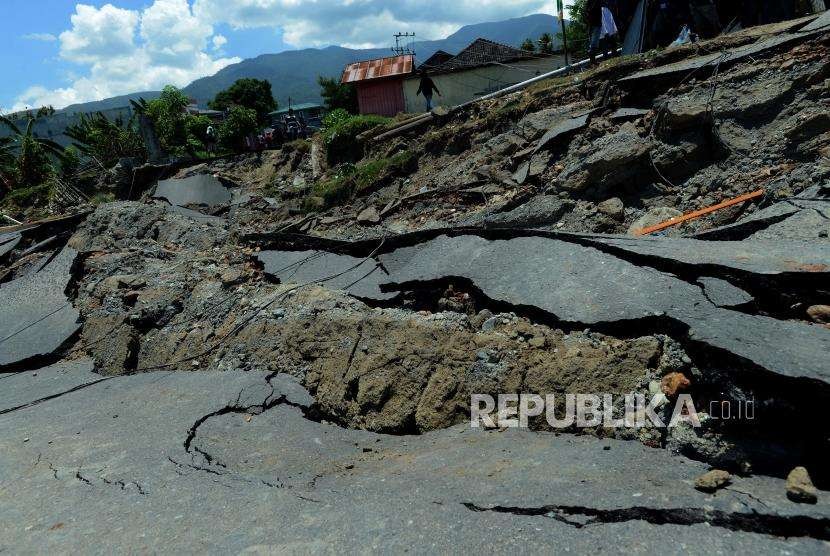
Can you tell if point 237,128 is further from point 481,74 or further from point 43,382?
point 43,382

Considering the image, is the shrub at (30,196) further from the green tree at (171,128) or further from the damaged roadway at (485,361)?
the damaged roadway at (485,361)

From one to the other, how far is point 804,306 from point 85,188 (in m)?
20.7

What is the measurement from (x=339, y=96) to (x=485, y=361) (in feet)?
117

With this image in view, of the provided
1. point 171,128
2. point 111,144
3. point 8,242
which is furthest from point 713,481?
point 171,128

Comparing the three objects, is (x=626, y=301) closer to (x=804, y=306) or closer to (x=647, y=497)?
(x=804, y=306)

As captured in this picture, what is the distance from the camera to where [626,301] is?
2.89 meters

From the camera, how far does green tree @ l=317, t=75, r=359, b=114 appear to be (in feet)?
105

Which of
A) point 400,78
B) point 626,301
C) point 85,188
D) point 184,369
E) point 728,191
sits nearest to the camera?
point 626,301

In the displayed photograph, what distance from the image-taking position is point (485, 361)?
120 inches

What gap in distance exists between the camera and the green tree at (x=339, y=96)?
105 feet

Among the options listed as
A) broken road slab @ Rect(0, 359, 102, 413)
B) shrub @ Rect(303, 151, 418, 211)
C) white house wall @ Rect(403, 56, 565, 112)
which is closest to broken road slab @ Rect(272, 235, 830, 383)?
broken road slab @ Rect(0, 359, 102, 413)

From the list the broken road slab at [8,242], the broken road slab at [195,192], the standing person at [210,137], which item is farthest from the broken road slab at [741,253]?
the standing person at [210,137]

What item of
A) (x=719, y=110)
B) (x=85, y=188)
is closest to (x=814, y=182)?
(x=719, y=110)

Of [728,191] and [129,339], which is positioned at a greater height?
[728,191]
